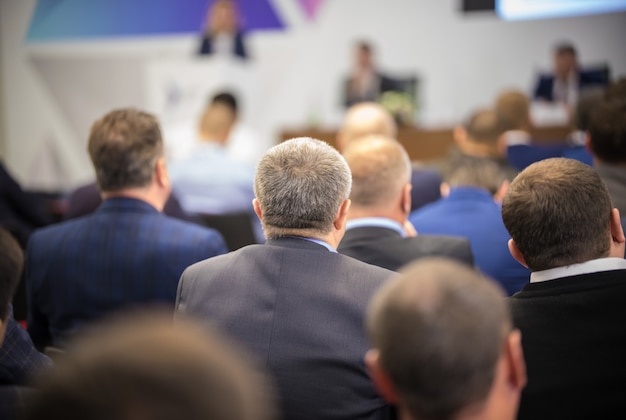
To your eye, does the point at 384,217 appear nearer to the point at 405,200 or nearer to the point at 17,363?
the point at 405,200

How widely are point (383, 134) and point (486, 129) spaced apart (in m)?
0.54

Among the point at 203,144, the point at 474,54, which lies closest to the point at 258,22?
the point at 474,54

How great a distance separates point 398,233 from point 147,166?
89 cm

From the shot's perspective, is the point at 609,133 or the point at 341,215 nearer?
the point at 341,215

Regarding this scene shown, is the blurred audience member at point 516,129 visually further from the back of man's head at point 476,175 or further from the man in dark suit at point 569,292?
the man in dark suit at point 569,292

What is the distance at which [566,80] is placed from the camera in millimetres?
7750

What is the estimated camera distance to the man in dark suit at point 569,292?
1598 millimetres

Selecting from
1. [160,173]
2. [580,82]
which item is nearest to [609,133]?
[160,173]

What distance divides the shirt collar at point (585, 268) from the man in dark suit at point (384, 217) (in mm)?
658

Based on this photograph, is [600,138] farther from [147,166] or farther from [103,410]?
[103,410]

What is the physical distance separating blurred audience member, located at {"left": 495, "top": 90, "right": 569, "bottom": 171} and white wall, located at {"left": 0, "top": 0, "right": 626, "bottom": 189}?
4.18 metres

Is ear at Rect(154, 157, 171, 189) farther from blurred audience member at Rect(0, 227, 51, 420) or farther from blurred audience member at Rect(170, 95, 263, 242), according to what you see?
blurred audience member at Rect(170, 95, 263, 242)

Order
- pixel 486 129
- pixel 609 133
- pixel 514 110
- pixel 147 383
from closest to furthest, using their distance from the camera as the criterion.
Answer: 1. pixel 147 383
2. pixel 609 133
3. pixel 486 129
4. pixel 514 110

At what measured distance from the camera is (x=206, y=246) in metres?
2.47
